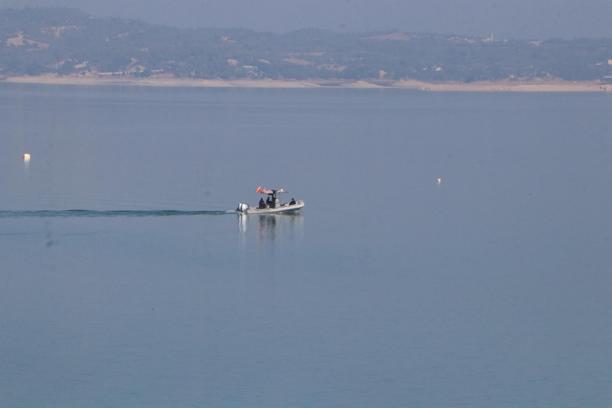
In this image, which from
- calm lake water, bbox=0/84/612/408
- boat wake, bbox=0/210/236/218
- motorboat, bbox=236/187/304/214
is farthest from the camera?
motorboat, bbox=236/187/304/214

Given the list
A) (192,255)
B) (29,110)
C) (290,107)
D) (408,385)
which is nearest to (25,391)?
(408,385)

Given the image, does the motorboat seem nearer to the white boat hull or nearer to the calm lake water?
the white boat hull

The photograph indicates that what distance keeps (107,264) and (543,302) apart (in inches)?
422

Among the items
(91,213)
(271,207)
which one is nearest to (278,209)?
(271,207)

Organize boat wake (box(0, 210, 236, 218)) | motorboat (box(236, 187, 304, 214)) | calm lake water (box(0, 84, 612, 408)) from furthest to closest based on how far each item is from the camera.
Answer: motorboat (box(236, 187, 304, 214)), boat wake (box(0, 210, 236, 218)), calm lake water (box(0, 84, 612, 408))

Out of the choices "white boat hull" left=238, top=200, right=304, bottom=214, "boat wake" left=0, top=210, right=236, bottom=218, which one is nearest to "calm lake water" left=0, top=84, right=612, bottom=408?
"boat wake" left=0, top=210, right=236, bottom=218

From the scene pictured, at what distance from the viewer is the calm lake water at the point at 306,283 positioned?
21.7 m

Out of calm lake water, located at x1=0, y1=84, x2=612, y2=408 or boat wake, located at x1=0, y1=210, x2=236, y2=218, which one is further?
boat wake, located at x1=0, y1=210, x2=236, y2=218

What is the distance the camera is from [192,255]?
1292 inches

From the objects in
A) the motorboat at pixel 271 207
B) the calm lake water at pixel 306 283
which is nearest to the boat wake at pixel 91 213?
the calm lake water at pixel 306 283

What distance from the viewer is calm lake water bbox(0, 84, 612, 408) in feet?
71.1

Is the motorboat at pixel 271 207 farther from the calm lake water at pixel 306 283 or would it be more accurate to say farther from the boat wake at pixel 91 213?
the boat wake at pixel 91 213

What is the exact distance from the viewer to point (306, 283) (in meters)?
29.5

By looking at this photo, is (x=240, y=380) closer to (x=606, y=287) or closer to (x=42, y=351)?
(x=42, y=351)
